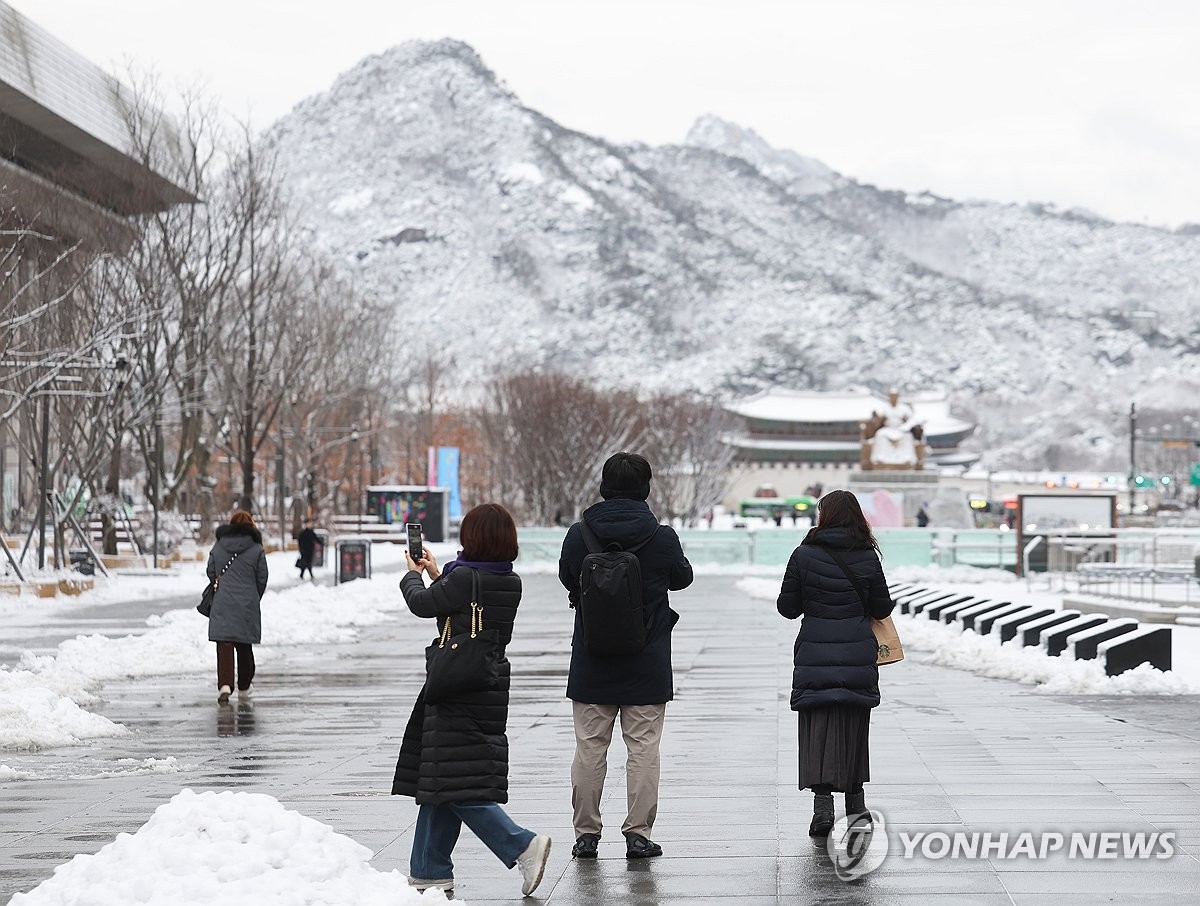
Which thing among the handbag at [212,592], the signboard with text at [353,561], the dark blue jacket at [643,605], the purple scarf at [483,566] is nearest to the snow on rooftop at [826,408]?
the signboard with text at [353,561]

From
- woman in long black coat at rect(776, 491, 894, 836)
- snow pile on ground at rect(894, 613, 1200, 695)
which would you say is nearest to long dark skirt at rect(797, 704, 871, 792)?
woman in long black coat at rect(776, 491, 894, 836)

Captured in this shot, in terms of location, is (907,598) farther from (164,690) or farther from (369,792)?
(369,792)

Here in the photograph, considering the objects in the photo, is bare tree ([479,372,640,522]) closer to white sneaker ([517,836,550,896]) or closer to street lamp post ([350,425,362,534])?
street lamp post ([350,425,362,534])

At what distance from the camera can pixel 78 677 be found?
15922 mm

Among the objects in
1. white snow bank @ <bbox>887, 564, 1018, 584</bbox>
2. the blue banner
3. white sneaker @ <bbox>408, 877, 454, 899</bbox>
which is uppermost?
the blue banner

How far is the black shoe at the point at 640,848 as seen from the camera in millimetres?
7785

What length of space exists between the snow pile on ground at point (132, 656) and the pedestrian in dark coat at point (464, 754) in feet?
18.7

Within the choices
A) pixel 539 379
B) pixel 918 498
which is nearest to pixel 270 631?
pixel 918 498

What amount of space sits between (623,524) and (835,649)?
121cm

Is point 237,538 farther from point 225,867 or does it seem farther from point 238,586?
point 225,867

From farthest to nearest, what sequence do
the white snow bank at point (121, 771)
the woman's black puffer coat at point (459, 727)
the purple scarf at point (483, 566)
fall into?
1. the white snow bank at point (121, 771)
2. the purple scarf at point (483, 566)
3. the woman's black puffer coat at point (459, 727)

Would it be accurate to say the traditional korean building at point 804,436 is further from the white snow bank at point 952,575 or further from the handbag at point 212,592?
the handbag at point 212,592

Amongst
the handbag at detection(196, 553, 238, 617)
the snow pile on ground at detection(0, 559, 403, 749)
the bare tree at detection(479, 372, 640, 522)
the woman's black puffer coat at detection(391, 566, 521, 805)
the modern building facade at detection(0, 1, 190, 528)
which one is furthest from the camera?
the bare tree at detection(479, 372, 640, 522)

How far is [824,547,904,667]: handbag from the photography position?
8.30m
